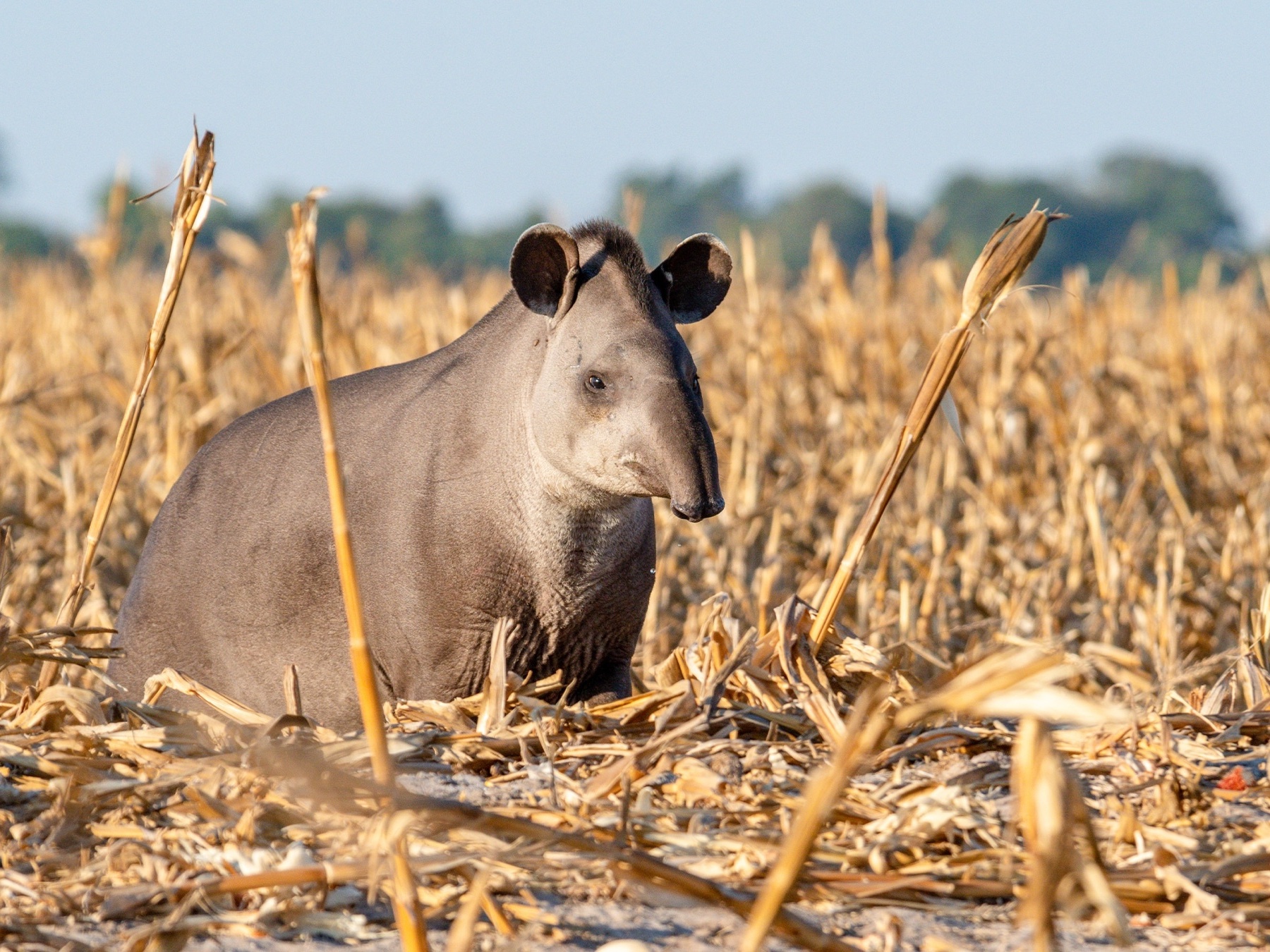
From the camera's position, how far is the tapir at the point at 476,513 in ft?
12.4

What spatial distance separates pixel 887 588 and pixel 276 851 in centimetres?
440

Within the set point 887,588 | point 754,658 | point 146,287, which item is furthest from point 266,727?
point 146,287

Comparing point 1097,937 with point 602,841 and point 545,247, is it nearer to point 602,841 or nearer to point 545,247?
point 602,841

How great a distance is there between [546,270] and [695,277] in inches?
19.1

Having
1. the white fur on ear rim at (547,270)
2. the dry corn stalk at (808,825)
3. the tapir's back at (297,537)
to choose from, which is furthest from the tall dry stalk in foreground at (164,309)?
the dry corn stalk at (808,825)

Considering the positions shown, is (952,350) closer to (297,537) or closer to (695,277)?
(695,277)

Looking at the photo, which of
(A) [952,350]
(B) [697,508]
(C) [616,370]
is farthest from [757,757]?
(C) [616,370]

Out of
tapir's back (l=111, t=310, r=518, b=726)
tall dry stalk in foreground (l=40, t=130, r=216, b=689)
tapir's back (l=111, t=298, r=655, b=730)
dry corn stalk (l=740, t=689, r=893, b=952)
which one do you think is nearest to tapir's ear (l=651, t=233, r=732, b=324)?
tapir's back (l=111, t=298, r=655, b=730)

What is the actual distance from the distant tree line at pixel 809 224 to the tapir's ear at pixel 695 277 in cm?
171

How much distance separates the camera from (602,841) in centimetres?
252

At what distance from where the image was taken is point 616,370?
3.68 m

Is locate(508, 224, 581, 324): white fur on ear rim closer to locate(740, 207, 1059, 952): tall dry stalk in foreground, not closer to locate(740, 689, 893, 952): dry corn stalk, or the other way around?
locate(740, 207, 1059, 952): tall dry stalk in foreground

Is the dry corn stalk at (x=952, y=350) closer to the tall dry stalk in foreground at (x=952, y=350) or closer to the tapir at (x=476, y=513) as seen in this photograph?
the tall dry stalk in foreground at (x=952, y=350)

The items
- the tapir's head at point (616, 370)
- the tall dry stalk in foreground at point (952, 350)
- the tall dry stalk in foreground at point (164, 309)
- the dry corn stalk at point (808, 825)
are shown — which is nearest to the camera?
the dry corn stalk at point (808, 825)
